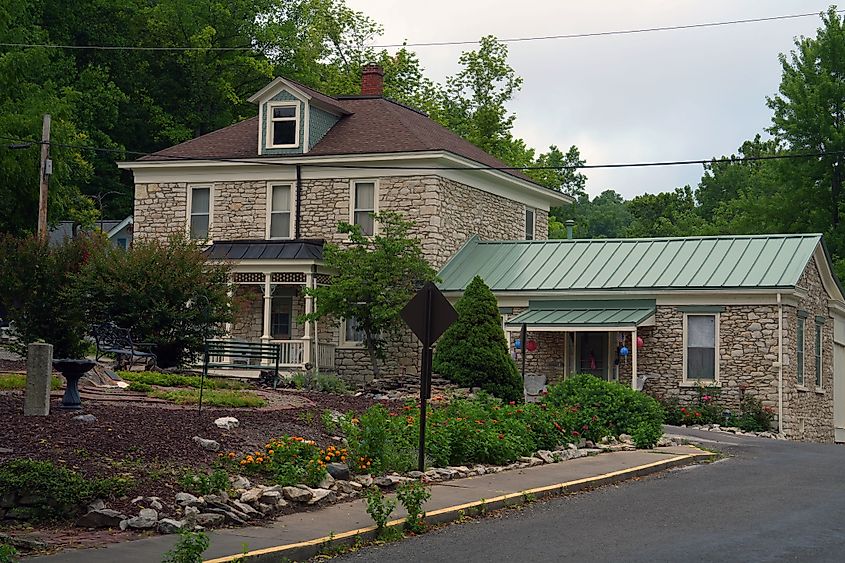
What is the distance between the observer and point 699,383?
30.7 metres

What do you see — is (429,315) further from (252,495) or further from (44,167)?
(44,167)

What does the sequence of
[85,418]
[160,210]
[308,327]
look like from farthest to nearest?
[160,210] < [308,327] < [85,418]

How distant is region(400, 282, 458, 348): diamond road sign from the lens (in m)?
16.0

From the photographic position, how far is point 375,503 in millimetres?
12461

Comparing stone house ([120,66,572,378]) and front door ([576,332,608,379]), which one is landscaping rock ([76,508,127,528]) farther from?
front door ([576,332,608,379])

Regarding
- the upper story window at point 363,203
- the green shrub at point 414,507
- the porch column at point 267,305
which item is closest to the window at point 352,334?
the porch column at point 267,305

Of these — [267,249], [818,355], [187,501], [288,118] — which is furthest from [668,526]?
[288,118]

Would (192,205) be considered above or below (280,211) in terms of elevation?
above

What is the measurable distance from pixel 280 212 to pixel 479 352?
30.6 ft

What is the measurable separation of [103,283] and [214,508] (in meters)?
15.8

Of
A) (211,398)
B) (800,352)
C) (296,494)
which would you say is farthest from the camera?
(800,352)

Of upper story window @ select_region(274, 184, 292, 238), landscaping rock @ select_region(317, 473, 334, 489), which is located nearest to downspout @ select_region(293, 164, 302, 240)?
upper story window @ select_region(274, 184, 292, 238)

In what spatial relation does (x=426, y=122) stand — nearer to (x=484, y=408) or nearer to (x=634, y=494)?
(x=484, y=408)

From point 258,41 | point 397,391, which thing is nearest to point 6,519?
point 397,391
